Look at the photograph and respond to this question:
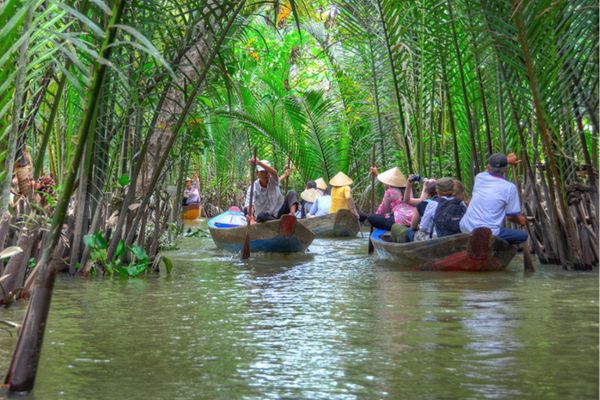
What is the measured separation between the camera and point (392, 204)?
1403 cm

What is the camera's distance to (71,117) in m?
9.65

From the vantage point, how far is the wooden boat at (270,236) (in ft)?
46.1

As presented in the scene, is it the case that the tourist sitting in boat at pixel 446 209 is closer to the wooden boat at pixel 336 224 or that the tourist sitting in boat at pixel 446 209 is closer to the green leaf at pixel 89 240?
the green leaf at pixel 89 240

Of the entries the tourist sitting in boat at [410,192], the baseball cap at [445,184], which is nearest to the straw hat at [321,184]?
the tourist sitting in boat at [410,192]

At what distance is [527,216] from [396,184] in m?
2.83

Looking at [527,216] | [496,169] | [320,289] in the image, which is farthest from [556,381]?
[527,216]

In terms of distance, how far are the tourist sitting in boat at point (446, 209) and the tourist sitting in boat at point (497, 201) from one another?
40cm

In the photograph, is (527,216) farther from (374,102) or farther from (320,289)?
(374,102)

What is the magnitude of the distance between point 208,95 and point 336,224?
1045 centimetres

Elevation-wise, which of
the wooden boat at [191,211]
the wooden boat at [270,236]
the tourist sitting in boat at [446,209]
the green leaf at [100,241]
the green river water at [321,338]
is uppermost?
the wooden boat at [191,211]

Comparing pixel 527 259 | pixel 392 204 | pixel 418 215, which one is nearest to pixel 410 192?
pixel 418 215

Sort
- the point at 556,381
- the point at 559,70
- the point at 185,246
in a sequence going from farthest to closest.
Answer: the point at 185,246 < the point at 559,70 < the point at 556,381

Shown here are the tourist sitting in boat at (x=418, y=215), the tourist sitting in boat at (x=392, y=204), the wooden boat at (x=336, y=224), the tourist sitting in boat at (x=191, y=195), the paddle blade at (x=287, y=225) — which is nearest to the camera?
the tourist sitting in boat at (x=418, y=215)

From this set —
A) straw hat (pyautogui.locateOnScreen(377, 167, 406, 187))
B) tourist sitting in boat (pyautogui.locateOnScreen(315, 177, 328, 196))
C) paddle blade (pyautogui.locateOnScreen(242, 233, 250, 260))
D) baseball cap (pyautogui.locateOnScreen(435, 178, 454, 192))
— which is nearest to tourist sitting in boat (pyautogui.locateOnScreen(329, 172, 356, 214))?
tourist sitting in boat (pyautogui.locateOnScreen(315, 177, 328, 196))
